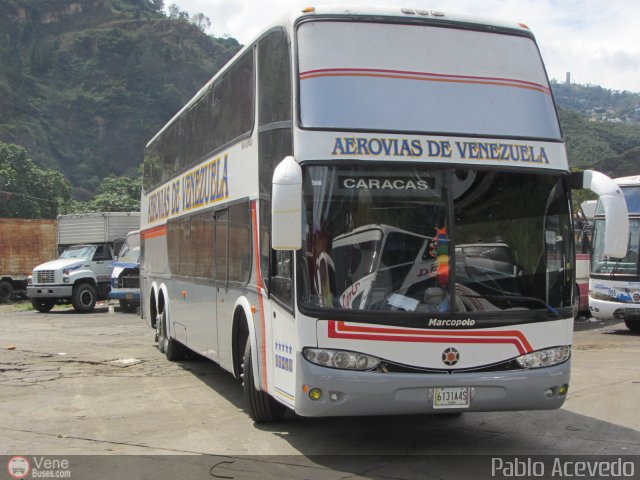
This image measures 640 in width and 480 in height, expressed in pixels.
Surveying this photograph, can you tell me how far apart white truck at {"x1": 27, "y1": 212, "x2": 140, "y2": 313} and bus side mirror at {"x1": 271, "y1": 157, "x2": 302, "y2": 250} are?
67.7 ft

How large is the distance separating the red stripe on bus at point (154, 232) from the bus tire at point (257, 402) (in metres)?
5.39

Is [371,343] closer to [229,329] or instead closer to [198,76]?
[229,329]

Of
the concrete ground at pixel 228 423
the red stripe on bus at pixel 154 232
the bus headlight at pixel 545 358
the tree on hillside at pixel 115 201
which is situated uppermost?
the tree on hillside at pixel 115 201

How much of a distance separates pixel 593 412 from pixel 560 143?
3.27 metres

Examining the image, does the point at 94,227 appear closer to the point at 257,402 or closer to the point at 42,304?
the point at 42,304

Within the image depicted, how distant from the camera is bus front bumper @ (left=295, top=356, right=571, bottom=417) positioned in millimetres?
6281

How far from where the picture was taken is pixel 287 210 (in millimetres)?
6039

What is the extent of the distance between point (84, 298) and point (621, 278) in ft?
54.5

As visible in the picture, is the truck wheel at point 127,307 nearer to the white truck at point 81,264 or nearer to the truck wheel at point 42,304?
the white truck at point 81,264

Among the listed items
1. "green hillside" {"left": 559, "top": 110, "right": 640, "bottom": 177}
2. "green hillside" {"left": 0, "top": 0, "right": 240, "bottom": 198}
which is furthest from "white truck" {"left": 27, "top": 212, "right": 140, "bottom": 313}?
"green hillside" {"left": 0, "top": 0, "right": 240, "bottom": 198}

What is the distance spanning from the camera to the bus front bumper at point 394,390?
6.28 meters

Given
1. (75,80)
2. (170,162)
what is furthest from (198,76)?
(170,162)

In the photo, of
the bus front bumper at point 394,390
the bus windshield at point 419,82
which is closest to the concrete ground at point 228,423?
the bus front bumper at point 394,390

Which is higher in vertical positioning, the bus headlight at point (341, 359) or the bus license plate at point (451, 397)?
the bus headlight at point (341, 359)
